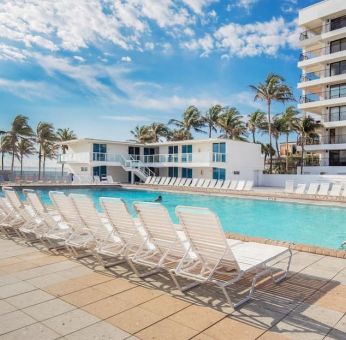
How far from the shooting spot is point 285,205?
55.6 feet

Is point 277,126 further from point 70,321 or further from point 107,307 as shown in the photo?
point 70,321

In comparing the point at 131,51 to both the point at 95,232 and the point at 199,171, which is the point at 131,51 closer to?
the point at 199,171

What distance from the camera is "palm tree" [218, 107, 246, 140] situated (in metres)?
38.9

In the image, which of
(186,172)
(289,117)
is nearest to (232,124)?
(289,117)

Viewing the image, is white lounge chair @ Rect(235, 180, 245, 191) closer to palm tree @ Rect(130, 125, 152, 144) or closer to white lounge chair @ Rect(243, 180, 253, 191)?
white lounge chair @ Rect(243, 180, 253, 191)

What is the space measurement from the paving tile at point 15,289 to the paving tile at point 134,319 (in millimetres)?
1291

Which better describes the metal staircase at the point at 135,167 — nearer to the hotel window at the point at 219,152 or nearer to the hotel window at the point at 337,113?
the hotel window at the point at 219,152

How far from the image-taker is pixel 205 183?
2459 centimetres

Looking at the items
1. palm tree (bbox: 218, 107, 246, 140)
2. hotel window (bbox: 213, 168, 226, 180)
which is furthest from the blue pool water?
palm tree (bbox: 218, 107, 246, 140)

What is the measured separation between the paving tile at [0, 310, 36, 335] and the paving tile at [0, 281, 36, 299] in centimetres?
53

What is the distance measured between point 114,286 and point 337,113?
32374 mm

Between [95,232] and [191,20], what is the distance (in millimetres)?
16720

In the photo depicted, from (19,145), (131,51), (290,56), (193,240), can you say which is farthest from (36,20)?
(19,145)

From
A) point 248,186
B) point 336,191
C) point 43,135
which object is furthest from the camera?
point 43,135
